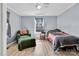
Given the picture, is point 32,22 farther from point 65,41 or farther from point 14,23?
point 65,41

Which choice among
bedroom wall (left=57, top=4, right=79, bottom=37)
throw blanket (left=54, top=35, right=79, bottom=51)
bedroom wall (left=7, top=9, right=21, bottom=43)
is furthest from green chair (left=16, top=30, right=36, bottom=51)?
bedroom wall (left=57, top=4, right=79, bottom=37)

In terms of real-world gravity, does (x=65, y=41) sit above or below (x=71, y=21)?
below

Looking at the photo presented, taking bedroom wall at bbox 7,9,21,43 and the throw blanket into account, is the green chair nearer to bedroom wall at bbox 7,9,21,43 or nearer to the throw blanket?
bedroom wall at bbox 7,9,21,43

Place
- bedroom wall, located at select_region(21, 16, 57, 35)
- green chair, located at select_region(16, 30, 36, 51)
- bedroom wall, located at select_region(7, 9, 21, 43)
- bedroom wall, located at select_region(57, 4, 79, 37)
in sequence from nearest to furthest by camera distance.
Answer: bedroom wall, located at select_region(57, 4, 79, 37) → green chair, located at select_region(16, 30, 36, 51) → bedroom wall, located at select_region(7, 9, 21, 43) → bedroom wall, located at select_region(21, 16, 57, 35)

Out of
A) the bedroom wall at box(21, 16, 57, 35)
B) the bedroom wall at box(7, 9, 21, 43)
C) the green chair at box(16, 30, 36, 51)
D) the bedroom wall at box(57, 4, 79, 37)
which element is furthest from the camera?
the bedroom wall at box(21, 16, 57, 35)

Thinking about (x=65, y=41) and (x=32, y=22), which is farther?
(x=32, y=22)

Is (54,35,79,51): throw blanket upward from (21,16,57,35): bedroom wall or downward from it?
downward

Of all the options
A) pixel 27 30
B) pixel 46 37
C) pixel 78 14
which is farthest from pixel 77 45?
pixel 27 30

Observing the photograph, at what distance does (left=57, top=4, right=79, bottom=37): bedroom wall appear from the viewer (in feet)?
10.5

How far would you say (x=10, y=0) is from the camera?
774 millimetres

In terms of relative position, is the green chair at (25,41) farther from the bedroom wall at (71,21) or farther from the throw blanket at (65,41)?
the bedroom wall at (71,21)

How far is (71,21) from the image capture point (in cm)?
357

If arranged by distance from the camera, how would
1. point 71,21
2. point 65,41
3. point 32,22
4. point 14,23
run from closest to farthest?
1. point 65,41
2. point 71,21
3. point 14,23
4. point 32,22

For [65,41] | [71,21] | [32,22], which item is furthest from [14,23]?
[71,21]
